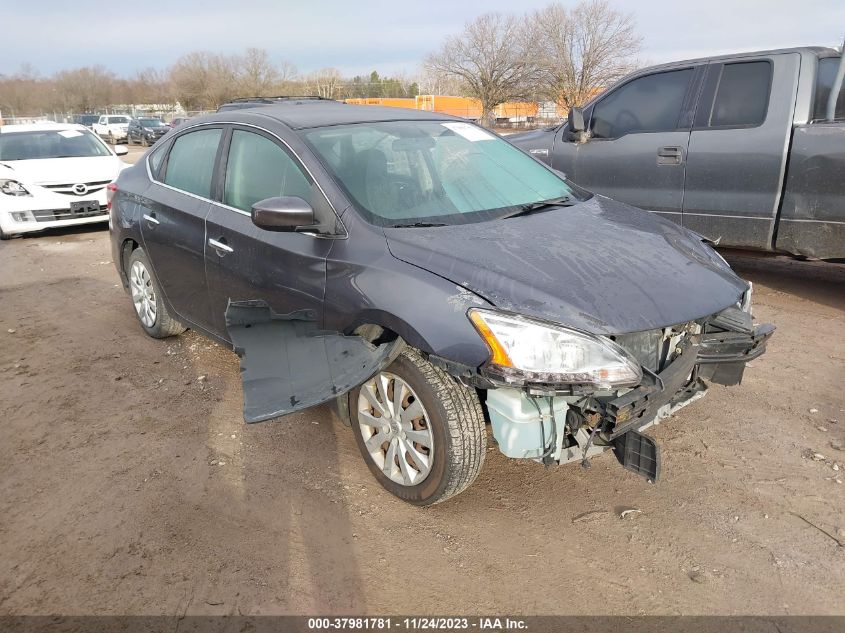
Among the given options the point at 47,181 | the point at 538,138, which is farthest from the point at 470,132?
the point at 47,181

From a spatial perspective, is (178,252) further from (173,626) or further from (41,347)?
(173,626)

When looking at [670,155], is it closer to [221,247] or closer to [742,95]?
[742,95]

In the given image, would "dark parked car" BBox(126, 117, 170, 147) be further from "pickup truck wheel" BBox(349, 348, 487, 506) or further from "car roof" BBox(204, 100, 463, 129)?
"pickup truck wheel" BBox(349, 348, 487, 506)

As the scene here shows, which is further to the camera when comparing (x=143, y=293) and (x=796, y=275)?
(x=796, y=275)

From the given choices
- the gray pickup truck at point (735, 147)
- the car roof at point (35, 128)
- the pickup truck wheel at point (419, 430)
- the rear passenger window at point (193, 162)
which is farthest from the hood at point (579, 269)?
the car roof at point (35, 128)

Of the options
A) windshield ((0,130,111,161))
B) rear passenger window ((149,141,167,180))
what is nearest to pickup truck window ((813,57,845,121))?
rear passenger window ((149,141,167,180))

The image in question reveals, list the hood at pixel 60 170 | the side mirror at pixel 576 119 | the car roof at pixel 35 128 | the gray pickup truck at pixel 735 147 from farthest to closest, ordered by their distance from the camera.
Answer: the car roof at pixel 35 128 → the hood at pixel 60 170 → the side mirror at pixel 576 119 → the gray pickup truck at pixel 735 147

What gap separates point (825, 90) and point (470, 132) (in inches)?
127

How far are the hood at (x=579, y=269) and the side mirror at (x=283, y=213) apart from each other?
0.40 meters

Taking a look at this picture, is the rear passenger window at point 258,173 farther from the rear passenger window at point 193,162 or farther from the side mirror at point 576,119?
the side mirror at point 576,119

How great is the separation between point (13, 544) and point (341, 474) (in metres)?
1.41

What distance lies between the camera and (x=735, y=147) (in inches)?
203

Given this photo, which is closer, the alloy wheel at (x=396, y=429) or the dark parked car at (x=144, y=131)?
the alloy wheel at (x=396, y=429)

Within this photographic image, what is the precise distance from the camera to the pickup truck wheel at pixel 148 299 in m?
4.55
